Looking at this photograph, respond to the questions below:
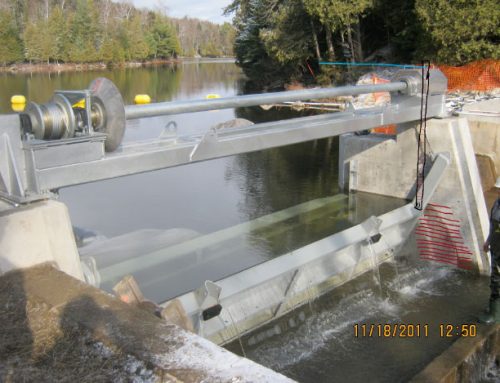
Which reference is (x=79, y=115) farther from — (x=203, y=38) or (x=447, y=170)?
(x=203, y=38)

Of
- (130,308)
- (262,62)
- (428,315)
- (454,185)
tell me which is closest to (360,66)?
(262,62)

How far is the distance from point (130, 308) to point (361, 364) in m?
3.30

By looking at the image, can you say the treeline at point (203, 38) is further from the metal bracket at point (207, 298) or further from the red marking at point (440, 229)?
the metal bracket at point (207, 298)

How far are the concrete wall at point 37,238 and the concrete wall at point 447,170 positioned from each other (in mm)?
5886

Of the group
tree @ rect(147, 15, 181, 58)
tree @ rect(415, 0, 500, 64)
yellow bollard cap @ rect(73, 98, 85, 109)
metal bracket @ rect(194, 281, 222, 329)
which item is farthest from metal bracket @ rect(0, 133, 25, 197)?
tree @ rect(147, 15, 181, 58)

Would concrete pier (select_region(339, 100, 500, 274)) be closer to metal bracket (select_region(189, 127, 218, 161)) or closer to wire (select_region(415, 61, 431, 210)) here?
wire (select_region(415, 61, 431, 210))

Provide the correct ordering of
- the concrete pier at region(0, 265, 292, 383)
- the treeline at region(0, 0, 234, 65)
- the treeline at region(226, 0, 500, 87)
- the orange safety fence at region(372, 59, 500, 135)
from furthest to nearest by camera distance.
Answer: the treeline at region(0, 0, 234, 65) < the treeline at region(226, 0, 500, 87) < the orange safety fence at region(372, 59, 500, 135) < the concrete pier at region(0, 265, 292, 383)

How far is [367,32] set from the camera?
30750mm

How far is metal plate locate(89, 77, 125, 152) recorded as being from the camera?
3690mm

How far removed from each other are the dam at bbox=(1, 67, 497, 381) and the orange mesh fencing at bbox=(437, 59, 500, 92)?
9.45 meters

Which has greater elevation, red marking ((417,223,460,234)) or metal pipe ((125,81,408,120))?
metal pipe ((125,81,408,120))

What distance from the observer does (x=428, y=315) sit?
6.23 meters

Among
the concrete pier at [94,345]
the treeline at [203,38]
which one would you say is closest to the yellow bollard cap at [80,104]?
the concrete pier at [94,345]

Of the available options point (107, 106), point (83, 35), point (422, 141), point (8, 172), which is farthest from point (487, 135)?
point (83, 35)
